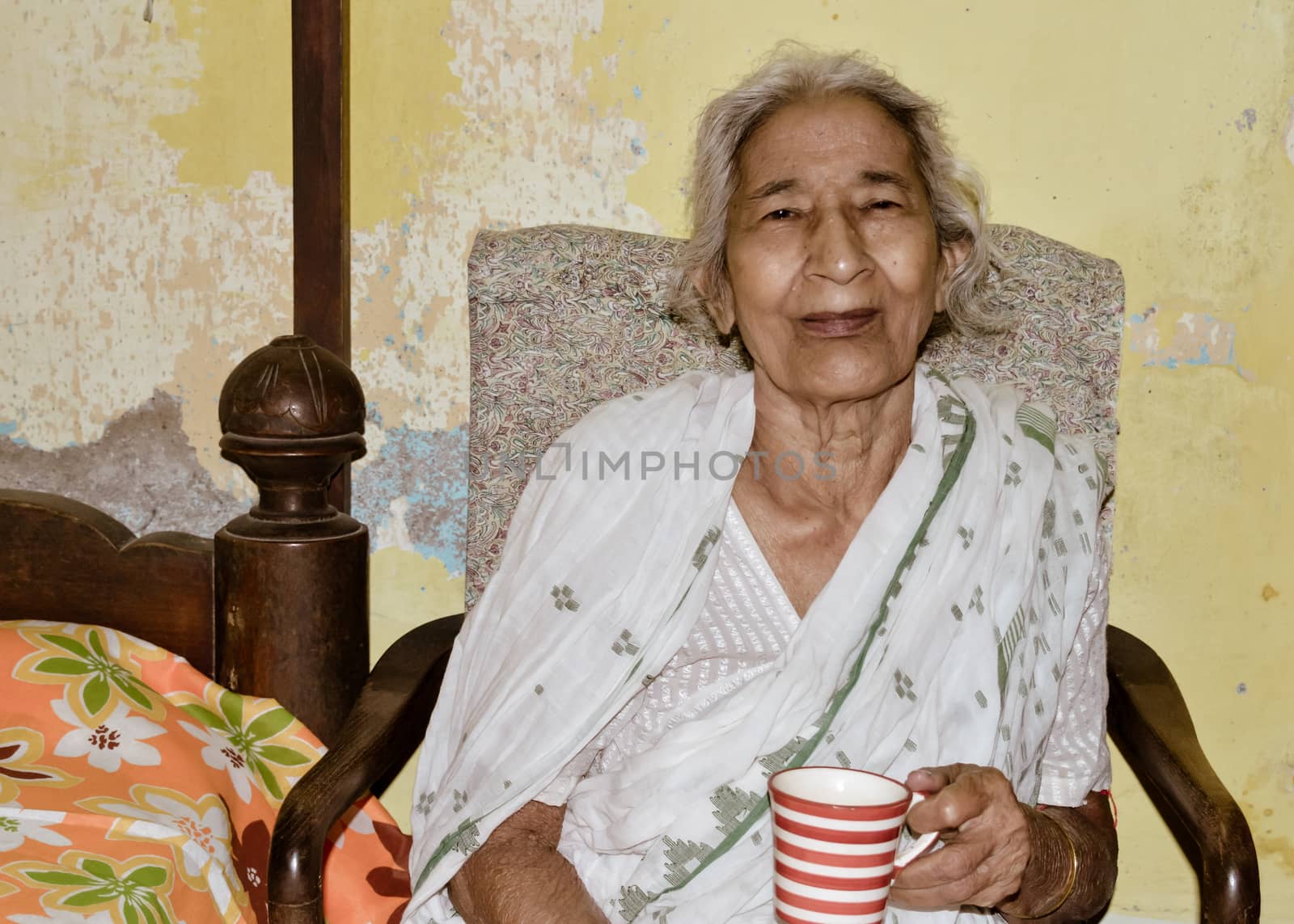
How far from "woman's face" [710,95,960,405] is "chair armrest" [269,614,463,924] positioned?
64 centimetres

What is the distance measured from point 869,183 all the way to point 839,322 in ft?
0.62

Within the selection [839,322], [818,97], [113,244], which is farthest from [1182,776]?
[113,244]

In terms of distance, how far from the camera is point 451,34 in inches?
77.6

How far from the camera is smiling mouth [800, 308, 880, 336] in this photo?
4.75ft

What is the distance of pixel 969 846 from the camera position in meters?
1.15

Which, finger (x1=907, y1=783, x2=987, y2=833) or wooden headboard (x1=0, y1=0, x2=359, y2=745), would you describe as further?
wooden headboard (x1=0, y1=0, x2=359, y2=745)

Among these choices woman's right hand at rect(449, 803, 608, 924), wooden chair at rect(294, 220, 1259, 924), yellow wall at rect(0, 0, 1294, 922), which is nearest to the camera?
woman's right hand at rect(449, 803, 608, 924)

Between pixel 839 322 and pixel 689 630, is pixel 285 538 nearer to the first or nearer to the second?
pixel 689 630

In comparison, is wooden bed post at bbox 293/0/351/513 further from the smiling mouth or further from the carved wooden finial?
the smiling mouth

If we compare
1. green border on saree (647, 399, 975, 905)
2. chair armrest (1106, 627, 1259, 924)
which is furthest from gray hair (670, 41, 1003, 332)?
chair armrest (1106, 627, 1259, 924)

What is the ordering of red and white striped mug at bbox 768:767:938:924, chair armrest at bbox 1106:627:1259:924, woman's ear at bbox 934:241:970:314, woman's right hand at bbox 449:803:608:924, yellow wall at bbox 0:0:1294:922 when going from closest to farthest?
red and white striped mug at bbox 768:767:938:924, chair armrest at bbox 1106:627:1259:924, woman's right hand at bbox 449:803:608:924, woman's ear at bbox 934:241:970:314, yellow wall at bbox 0:0:1294:922

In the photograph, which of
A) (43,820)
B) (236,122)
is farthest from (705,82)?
(43,820)

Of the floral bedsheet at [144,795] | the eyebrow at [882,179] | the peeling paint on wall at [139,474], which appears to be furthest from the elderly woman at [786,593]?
the peeling paint on wall at [139,474]

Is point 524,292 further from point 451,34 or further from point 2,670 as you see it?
point 2,670
